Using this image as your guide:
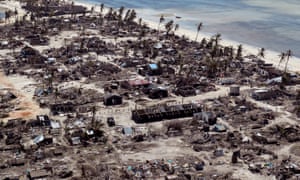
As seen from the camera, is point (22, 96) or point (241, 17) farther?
point (241, 17)

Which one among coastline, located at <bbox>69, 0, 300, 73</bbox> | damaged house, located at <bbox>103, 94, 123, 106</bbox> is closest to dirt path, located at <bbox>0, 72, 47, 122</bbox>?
damaged house, located at <bbox>103, 94, 123, 106</bbox>

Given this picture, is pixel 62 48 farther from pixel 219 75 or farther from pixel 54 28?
pixel 219 75

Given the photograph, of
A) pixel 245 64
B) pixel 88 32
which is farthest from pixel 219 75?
pixel 88 32

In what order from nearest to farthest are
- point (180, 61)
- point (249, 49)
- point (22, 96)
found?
point (22, 96)
point (180, 61)
point (249, 49)

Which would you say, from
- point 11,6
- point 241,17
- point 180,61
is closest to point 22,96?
point 180,61

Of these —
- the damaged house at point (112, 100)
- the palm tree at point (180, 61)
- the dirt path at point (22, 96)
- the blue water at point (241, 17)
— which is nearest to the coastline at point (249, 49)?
the blue water at point (241, 17)

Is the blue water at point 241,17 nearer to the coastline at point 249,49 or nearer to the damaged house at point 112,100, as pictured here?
the coastline at point 249,49

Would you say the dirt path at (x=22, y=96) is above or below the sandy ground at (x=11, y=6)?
below

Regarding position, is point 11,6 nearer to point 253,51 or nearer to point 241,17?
point 241,17

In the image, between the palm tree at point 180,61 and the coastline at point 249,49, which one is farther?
the coastline at point 249,49
